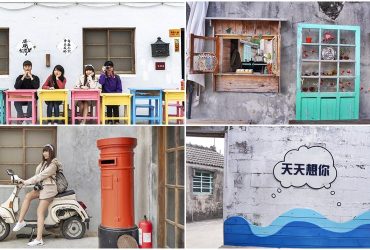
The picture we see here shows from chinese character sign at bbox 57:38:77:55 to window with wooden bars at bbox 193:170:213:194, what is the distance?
88.1 inches

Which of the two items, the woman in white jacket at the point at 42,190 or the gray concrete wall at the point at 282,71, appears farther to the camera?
the gray concrete wall at the point at 282,71

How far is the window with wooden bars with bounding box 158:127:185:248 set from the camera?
614cm

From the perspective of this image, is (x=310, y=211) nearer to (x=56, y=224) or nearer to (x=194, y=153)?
(x=194, y=153)

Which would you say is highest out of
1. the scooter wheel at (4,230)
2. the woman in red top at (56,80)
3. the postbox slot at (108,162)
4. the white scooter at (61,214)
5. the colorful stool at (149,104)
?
the woman in red top at (56,80)

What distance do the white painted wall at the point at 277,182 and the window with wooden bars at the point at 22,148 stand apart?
81.2 inches

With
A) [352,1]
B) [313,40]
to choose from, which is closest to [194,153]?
[313,40]

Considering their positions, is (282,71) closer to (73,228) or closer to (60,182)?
(60,182)

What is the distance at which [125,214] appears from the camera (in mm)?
6004

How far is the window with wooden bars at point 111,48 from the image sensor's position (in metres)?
7.05

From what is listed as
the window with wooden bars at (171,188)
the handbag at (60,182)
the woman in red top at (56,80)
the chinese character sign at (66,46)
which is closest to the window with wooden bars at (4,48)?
the chinese character sign at (66,46)

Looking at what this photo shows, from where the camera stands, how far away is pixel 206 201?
21.6ft

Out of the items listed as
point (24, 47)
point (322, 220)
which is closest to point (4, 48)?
point (24, 47)

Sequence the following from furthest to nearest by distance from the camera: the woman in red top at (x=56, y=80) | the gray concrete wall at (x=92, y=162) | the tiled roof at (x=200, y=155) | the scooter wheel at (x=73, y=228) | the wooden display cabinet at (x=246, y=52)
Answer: the wooden display cabinet at (x=246, y=52) → the woman in red top at (x=56, y=80) → the tiled roof at (x=200, y=155) → the gray concrete wall at (x=92, y=162) → the scooter wheel at (x=73, y=228)

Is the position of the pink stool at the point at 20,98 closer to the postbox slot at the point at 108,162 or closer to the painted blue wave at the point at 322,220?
the postbox slot at the point at 108,162
